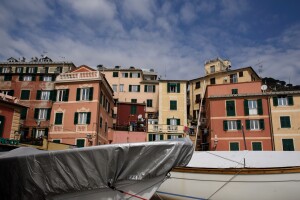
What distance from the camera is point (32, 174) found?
4.95 meters

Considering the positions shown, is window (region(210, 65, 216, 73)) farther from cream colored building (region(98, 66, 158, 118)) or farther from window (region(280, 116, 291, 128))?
window (region(280, 116, 291, 128))

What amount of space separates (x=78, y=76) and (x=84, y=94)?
8.07 feet

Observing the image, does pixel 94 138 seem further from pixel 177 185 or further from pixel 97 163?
pixel 97 163

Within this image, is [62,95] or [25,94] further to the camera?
[25,94]

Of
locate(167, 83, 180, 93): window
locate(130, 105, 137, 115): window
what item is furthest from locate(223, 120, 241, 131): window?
locate(130, 105, 137, 115): window

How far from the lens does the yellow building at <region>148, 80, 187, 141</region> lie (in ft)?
115

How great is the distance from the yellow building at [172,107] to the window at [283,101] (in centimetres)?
1208

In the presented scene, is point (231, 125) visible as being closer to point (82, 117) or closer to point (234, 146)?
point (234, 146)

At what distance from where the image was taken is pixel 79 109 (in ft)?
91.1

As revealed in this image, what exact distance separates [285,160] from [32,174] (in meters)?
9.56

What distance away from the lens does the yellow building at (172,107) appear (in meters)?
35.2

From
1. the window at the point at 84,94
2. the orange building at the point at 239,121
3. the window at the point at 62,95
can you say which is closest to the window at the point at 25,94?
the window at the point at 62,95

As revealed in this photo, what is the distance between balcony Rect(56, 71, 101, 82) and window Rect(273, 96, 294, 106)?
21.1 m

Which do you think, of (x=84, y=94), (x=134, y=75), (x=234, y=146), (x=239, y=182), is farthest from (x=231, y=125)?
(x=239, y=182)
